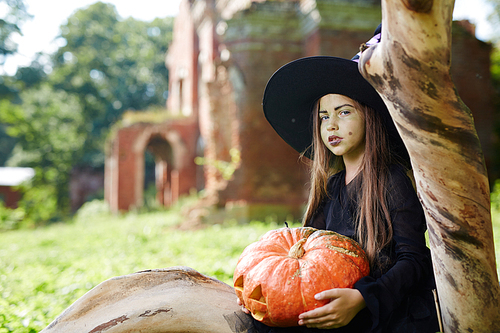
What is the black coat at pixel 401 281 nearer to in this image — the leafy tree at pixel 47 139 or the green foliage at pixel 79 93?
the leafy tree at pixel 47 139

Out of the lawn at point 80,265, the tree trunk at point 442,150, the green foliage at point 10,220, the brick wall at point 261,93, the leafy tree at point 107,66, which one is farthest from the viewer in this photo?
the leafy tree at point 107,66

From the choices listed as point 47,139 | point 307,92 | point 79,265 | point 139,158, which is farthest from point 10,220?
point 307,92

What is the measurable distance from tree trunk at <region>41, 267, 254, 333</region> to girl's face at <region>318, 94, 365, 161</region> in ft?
3.37

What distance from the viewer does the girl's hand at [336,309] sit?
1541mm

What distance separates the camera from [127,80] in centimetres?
3275

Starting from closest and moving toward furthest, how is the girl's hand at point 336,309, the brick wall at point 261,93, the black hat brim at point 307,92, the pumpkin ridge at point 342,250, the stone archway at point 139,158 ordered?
the girl's hand at point 336,309, the pumpkin ridge at point 342,250, the black hat brim at point 307,92, the brick wall at point 261,93, the stone archway at point 139,158

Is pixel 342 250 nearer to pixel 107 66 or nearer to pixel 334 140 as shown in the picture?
pixel 334 140

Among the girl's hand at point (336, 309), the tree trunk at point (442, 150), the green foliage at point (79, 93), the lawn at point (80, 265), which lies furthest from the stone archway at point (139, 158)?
the tree trunk at point (442, 150)

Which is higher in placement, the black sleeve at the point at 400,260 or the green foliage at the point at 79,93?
the green foliage at the point at 79,93

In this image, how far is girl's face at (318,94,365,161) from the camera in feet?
6.52

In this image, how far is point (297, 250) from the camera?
1792 millimetres

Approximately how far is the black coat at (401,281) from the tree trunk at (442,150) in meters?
0.11

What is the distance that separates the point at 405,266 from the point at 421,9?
1.04 m

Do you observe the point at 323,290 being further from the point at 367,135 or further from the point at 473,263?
the point at 367,135
